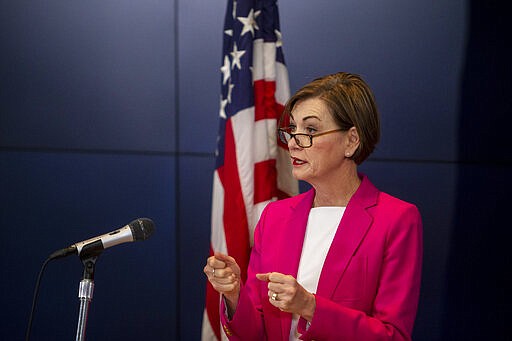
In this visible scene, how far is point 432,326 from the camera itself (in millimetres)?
3225

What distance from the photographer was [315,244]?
187cm

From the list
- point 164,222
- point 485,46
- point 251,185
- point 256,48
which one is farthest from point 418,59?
point 164,222

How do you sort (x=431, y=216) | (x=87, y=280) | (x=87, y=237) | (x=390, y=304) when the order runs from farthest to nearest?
(x=431, y=216)
(x=87, y=237)
(x=390, y=304)
(x=87, y=280)

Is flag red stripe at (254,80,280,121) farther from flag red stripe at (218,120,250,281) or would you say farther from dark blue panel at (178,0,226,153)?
dark blue panel at (178,0,226,153)

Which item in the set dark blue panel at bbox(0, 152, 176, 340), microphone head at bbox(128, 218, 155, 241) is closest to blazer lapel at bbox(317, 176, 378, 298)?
microphone head at bbox(128, 218, 155, 241)

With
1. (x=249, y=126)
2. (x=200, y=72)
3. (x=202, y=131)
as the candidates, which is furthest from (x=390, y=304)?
(x=200, y=72)

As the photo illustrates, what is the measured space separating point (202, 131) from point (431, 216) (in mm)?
1202

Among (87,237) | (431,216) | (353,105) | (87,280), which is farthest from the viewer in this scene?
(431,216)

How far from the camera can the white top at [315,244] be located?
1821 millimetres

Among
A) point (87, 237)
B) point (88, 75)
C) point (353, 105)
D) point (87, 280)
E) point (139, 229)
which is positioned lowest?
point (87, 237)

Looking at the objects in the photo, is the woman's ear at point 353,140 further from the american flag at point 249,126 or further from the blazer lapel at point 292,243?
the american flag at point 249,126

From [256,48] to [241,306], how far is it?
1.28 meters

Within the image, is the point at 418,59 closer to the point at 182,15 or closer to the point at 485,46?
the point at 485,46

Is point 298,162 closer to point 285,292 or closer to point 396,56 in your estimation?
point 285,292
